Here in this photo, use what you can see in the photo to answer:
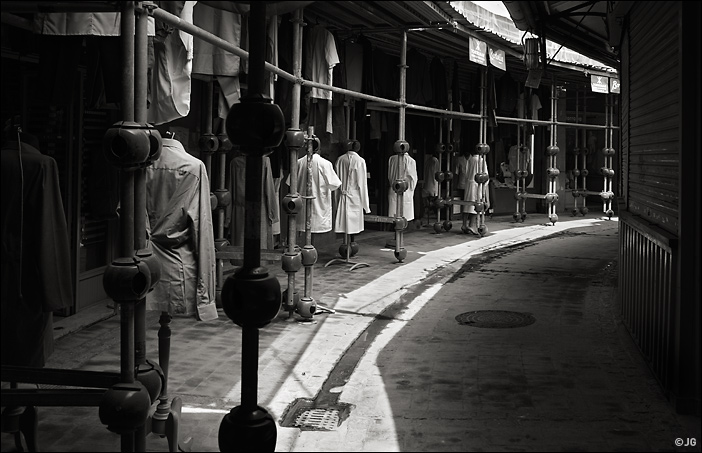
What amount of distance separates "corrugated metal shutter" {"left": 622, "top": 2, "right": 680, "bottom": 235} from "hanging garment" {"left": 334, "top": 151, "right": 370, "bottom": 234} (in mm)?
5189

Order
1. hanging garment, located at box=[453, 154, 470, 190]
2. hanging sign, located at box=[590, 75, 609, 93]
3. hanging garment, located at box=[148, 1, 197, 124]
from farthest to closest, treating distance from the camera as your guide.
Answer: hanging sign, located at box=[590, 75, 609, 93], hanging garment, located at box=[453, 154, 470, 190], hanging garment, located at box=[148, 1, 197, 124]

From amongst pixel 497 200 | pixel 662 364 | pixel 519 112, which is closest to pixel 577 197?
pixel 497 200

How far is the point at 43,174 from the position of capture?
492 cm

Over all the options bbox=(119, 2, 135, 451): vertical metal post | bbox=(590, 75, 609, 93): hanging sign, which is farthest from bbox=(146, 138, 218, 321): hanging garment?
bbox=(590, 75, 609, 93): hanging sign

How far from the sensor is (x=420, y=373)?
21.9ft

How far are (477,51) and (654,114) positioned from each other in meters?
7.73

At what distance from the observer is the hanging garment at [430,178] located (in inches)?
705

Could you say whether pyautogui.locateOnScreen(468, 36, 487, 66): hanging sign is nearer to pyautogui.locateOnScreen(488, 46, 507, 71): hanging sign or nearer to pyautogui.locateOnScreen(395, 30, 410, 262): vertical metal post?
pyautogui.locateOnScreen(488, 46, 507, 71): hanging sign

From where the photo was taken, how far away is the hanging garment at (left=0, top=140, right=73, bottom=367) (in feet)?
15.7

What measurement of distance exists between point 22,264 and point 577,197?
21754mm

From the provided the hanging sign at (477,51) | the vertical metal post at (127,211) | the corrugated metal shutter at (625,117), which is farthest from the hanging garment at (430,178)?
the vertical metal post at (127,211)

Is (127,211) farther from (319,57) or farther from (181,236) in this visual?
(319,57)

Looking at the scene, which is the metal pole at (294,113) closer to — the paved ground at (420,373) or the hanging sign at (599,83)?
the paved ground at (420,373)

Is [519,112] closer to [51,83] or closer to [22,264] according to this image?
[51,83]
